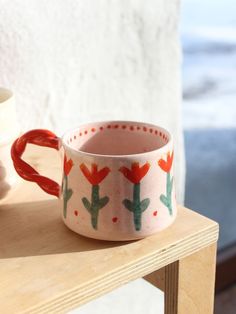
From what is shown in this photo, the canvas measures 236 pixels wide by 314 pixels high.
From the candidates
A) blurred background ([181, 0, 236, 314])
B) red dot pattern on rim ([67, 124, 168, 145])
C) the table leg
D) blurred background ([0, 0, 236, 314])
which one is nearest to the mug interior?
red dot pattern on rim ([67, 124, 168, 145])

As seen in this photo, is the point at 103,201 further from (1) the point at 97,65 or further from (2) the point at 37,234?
(1) the point at 97,65

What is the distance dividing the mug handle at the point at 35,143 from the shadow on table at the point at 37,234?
27 millimetres

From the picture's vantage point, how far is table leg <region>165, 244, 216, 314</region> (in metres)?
0.54

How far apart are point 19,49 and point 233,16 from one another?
286 centimetres

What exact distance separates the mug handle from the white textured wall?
0.73 feet

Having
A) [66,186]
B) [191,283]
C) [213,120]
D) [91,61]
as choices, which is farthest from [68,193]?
[213,120]

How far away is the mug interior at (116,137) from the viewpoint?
56cm

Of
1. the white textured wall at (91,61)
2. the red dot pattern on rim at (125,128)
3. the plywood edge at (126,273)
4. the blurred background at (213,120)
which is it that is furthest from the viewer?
the blurred background at (213,120)

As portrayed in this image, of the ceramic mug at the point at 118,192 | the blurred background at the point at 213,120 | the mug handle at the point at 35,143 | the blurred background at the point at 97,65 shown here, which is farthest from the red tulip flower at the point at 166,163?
the blurred background at the point at 213,120

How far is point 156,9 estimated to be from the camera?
2.95 ft

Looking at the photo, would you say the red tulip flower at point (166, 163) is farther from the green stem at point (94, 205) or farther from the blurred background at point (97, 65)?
the blurred background at point (97, 65)

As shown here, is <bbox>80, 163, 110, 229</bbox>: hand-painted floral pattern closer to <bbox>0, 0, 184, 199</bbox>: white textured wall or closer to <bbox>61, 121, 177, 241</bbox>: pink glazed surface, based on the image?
<bbox>61, 121, 177, 241</bbox>: pink glazed surface

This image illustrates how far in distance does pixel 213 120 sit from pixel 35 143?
6.38ft

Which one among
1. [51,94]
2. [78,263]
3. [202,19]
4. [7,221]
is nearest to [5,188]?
[7,221]
